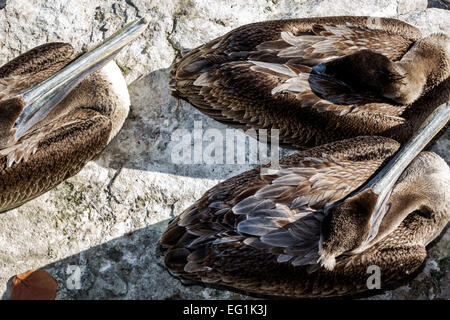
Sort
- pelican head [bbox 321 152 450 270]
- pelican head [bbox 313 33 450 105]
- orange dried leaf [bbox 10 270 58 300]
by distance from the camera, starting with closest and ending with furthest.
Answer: pelican head [bbox 321 152 450 270], pelican head [bbox 313 33 450 105], orange dried leaf [bbox 10 270 58 300]

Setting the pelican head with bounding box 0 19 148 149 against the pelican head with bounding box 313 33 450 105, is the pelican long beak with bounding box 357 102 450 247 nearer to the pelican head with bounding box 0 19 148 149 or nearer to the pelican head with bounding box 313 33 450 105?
the pelican head with bounding box 313 33 450 105

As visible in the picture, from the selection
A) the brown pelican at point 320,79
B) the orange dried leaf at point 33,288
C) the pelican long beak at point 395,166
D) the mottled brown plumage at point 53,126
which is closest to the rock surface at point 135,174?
the orange dried leaf at point 33,288

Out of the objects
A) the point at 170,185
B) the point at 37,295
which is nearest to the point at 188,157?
the point at 170,185

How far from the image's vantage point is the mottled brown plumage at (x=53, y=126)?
3.87m

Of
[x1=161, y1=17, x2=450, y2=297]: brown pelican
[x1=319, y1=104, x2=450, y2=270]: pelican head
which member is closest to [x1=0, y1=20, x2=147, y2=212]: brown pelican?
[x1=161, y1=17, x2=450, y2=297]: brown pelican

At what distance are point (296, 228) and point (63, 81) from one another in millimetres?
1844

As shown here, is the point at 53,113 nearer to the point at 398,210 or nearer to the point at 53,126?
the point at 53,126

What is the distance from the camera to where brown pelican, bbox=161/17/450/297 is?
11.6 feet

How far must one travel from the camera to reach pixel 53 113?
14.3ft

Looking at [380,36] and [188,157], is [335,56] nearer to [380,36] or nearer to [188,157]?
[380,36]

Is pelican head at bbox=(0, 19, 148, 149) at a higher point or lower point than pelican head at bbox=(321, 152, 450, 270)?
higher

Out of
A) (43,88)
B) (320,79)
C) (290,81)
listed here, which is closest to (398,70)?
(320,79)

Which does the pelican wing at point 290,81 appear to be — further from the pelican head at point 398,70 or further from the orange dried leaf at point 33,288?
the orange dried leaf at point 33,288

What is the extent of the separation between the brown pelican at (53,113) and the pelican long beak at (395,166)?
1.91 meters
